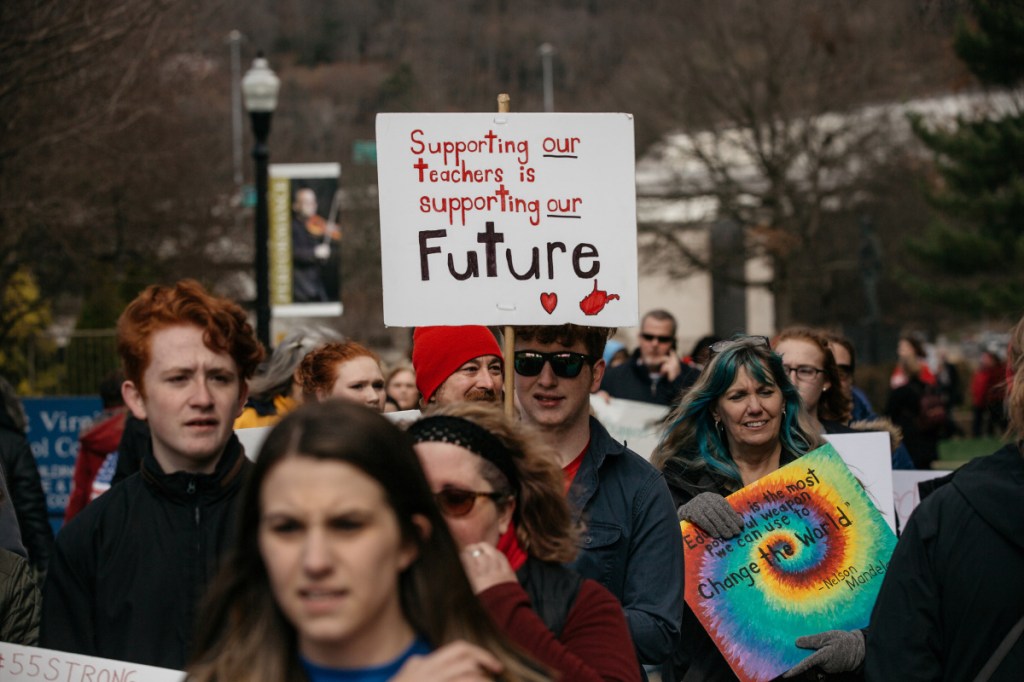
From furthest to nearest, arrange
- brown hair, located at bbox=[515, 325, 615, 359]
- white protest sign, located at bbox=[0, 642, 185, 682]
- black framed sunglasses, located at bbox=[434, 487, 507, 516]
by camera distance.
→ brown hair, located at bbox=[515, 325, 615, 359] → white protest sign, located at bbox=[0, 642, 185, 682] → black framed sunglasses, located at bbox=[434, 487, 507, 516]

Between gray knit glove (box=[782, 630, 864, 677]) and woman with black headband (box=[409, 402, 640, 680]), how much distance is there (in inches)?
77.5

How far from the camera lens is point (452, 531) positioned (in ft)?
9.98

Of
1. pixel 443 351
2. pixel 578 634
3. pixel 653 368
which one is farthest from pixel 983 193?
pixel 578 634

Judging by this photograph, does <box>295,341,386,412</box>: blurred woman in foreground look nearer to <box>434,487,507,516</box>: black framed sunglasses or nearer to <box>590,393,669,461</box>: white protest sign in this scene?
<box>434,487,507,516</box>: black framed sunglasses

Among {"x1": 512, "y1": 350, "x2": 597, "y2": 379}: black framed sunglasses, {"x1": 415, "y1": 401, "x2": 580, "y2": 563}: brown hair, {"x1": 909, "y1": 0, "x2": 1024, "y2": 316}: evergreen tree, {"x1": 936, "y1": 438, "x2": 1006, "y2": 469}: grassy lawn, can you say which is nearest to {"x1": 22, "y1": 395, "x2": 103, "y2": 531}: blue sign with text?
{"x1": 512, "y1": 350, "x2": 597, "y2": 379}: black framed sunglasses

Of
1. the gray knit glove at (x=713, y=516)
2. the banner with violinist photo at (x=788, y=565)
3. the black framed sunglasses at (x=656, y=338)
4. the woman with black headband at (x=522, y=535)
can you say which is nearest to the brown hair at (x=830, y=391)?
the banner with violinist photo at (x=788, y=565)

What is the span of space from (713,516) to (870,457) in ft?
4.89

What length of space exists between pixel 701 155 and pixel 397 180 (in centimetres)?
4045

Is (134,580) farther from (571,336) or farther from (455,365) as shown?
(455,365)

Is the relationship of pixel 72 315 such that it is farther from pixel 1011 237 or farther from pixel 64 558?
pixel 64 558

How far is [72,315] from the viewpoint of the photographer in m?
36.6

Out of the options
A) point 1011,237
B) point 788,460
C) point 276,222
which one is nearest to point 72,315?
point 276,222

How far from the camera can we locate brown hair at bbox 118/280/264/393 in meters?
3.83

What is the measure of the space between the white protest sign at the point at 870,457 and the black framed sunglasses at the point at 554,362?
6.52 feet
